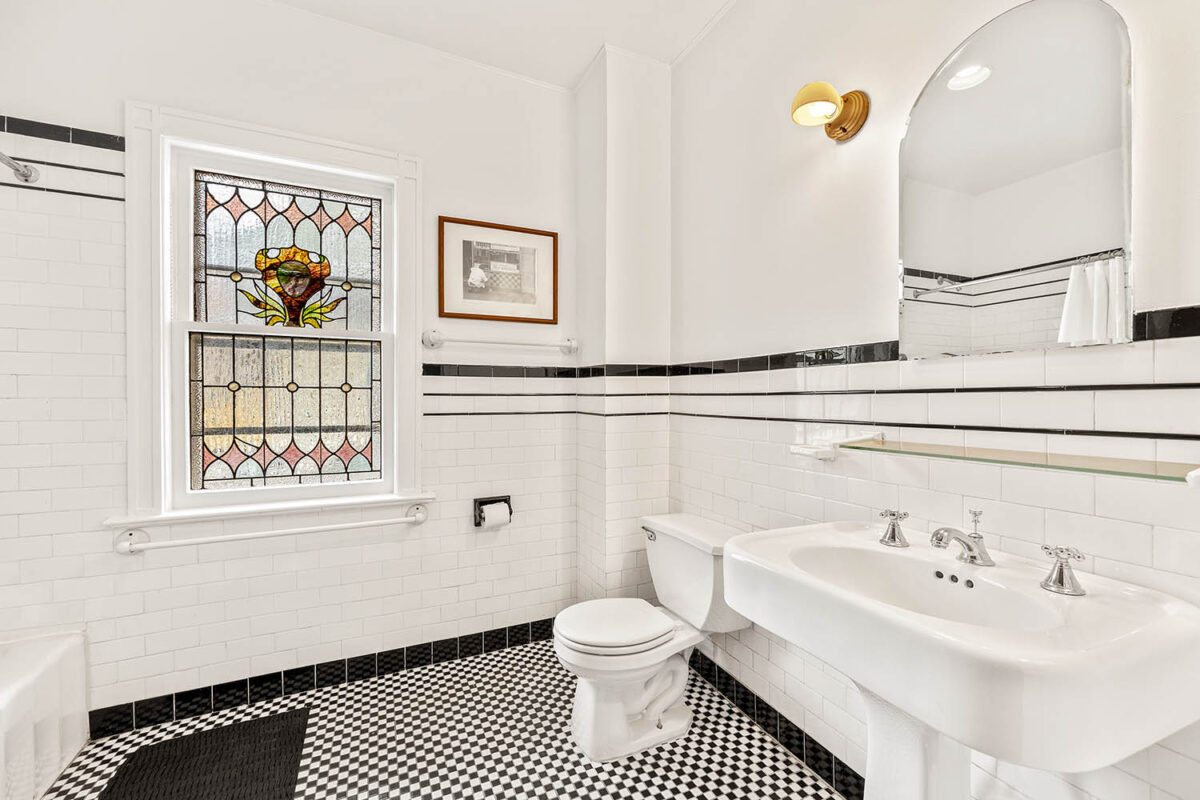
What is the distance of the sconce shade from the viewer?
1465mm

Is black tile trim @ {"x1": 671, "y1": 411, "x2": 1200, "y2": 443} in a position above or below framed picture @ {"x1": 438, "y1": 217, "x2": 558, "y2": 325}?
below

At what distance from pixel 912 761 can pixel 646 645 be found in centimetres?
81

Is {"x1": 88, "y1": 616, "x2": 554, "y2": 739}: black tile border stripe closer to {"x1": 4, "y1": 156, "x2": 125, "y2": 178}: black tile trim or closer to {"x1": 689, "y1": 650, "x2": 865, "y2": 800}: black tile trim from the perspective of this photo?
{"x1": 689, "y1": 650, "x2": 865, "y2": 800}: black tile trim

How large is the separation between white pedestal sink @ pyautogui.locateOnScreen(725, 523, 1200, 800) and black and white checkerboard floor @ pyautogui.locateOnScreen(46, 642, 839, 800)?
0.68m

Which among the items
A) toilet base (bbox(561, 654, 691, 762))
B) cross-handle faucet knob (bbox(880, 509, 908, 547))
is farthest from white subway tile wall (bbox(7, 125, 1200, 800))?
toilet base (bbox(561, 654, 691, 762))

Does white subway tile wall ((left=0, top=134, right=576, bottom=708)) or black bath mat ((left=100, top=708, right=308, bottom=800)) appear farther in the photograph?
white subway tile wall ((left=0, top=134, right=576, bottom=708))

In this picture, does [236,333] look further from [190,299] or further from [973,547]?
[973,547]

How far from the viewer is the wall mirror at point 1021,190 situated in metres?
1.02

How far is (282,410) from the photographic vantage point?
2.11 metres

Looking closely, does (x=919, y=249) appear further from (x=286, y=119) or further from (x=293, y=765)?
(x=293, y=765)

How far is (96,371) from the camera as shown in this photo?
5.88ft

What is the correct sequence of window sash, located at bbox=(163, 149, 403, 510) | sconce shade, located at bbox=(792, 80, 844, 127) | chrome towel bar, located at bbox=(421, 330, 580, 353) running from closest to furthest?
sconce shade, located at bbox=(792, 80, 844, 127) < window sash, located at bbox=(163, 149, 403, 510) < chrome towel bar, located at bbox=(421, 330, 580, 353)

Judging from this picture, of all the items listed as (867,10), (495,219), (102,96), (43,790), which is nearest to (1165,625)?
(867,10)

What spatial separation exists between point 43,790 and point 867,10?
3.34 m
